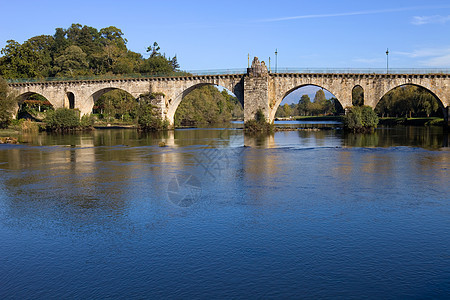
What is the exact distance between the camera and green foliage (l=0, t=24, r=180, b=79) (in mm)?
106062

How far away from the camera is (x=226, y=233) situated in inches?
594

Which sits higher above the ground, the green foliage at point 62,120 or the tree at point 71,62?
the tree at point 71,62

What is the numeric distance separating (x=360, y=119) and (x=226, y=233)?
56773 mm

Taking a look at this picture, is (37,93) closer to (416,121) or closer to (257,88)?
(257,88)

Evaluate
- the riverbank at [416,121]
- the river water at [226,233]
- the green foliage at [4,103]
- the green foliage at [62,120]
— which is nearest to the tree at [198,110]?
the green foliage at [62,120]

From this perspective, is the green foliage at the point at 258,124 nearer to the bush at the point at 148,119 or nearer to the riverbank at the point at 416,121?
the bush at the point at 148,119

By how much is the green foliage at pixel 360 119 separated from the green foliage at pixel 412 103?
22.8m

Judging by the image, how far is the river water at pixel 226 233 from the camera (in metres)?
11.2

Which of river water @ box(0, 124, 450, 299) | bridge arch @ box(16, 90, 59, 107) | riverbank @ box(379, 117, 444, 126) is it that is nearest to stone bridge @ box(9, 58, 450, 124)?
riverbank @ box(379, 117, 444, 126)

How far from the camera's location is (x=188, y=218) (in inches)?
669

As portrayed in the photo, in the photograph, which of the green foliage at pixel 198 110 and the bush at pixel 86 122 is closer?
the bush at pixel 86 122

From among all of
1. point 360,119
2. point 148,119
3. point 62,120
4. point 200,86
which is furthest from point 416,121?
point 62,120

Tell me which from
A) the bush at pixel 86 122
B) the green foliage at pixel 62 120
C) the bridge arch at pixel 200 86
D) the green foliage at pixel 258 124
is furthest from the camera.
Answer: the bush at pixel 86 122

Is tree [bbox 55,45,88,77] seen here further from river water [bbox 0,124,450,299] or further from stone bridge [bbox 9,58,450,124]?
river water [bbox 0,124,450,299]
